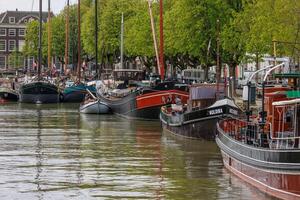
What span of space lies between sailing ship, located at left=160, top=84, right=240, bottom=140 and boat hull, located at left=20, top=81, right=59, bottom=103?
40.4 m

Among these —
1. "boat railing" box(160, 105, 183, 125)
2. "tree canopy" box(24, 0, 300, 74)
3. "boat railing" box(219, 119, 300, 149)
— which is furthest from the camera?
"tree canopy" box(24, 0, 300, 74)

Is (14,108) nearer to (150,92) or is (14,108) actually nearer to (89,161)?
(150,92)

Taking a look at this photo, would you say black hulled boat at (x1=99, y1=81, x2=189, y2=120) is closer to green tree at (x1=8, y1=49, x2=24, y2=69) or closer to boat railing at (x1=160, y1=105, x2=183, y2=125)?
boat railing at (x1=160, y1=105, x2=183, y2=125)

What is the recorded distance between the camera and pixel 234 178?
30469 mm

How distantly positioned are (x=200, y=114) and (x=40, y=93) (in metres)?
48.4

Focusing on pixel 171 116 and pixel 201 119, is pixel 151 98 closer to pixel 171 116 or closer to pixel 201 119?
pixel 171 116

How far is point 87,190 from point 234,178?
5.55 m

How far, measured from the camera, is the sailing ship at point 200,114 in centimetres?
4178

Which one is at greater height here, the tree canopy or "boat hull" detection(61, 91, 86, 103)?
the tree canopy

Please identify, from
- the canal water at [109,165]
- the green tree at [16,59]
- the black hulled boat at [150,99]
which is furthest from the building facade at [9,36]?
the canal water at [109,165]

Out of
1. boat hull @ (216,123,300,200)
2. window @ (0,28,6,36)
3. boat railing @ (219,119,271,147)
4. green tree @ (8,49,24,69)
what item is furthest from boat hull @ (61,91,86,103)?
window @ (0,28,6,36)

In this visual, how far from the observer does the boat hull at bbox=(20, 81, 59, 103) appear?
89438mm

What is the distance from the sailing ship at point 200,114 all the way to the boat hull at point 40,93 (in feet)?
132

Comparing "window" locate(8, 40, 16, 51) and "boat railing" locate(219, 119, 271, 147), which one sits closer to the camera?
"boat railing" locate(219, 119, 271, 147)
